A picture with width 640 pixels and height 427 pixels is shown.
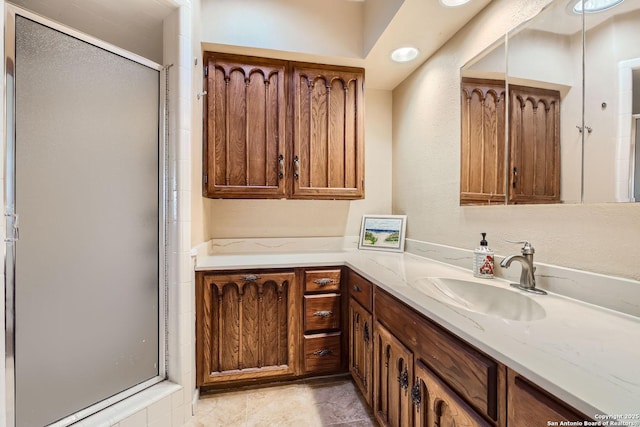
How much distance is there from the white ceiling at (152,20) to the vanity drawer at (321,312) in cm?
167

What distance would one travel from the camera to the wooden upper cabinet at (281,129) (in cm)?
192

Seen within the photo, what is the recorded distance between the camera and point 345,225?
244 cm

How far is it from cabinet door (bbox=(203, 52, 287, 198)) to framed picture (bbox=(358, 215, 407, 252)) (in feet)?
2.59

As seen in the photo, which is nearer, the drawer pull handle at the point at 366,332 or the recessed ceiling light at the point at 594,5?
the recessed ceiling light at the point at 594,5

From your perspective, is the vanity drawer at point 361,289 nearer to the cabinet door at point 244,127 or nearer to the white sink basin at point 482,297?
the white sink basin at point 482,297

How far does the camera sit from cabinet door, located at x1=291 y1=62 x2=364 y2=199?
2035 millimetres

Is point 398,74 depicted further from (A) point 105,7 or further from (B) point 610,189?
(A) point 105,7

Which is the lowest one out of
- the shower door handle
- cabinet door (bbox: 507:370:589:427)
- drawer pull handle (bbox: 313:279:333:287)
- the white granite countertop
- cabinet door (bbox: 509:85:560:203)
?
drawer pull handle (bbox: 313:279:333:287)

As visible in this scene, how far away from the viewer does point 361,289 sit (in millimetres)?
1598

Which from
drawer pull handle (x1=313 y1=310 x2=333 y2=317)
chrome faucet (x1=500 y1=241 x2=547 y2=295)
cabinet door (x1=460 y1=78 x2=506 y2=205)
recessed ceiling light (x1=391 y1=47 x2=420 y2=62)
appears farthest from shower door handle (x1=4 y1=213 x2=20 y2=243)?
recessed ceiling light (x1=391 y1=47 x2=420 y2=62)

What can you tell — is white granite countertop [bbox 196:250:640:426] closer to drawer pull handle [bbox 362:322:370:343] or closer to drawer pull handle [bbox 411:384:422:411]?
drawer pull handle [bbox 411:384:422:411]

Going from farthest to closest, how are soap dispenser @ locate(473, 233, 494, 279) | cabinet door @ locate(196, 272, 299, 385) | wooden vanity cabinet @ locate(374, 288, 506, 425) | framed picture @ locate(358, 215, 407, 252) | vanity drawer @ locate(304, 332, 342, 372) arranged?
framed picture @ locate(358, 215, 407, 252) < vanity drawer @ locate(304, 332, 342, 372) < cabinet door @ locate(196, 272, 299, 385) < soap dispenser @ locate(473, 233, 494, 279) < wooden vanity cabinet @ locate(374, 288, 506, 425)

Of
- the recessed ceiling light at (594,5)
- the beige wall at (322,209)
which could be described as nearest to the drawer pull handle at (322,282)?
the beige wall at (322,209)

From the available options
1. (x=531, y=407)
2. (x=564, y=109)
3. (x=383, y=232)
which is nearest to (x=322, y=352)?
(x=383, y=232)
